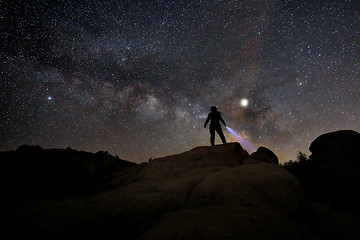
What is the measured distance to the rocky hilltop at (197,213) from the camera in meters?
3.06

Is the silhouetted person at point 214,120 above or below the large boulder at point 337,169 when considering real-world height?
above

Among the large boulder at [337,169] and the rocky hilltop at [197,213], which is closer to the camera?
the rocky hilltop at [197,213]

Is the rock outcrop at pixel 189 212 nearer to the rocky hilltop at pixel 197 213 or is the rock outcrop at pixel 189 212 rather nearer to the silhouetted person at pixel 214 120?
the rocky hilltop at pixel 197 213

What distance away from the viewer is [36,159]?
416 inches

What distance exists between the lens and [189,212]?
4191 mm

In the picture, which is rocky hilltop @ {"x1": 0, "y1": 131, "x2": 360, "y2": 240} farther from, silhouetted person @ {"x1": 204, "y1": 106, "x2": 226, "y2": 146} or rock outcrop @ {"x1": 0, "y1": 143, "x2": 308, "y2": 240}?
silhouetted person @ {"x1": 204, "y1": 106, "x2": 226, "y2": 146}

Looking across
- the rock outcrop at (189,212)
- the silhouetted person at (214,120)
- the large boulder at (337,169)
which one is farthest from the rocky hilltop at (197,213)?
the silhouetted person at (214,120)

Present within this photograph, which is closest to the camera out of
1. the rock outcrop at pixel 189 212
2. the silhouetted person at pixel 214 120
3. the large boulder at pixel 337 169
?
the rock outcrop at pixel 189 212

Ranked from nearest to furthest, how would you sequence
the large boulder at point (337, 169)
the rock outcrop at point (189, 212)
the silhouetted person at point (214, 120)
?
the rock outcrop at point (189, 212), the large boulder at point (337, 169), the silhouetted person at point (214, 120)

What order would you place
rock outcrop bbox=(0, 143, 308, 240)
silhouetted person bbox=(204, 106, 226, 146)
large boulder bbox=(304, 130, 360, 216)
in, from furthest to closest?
silhouetted person bbox=(204, 106, 226, 146)
large boulder bbox=(304, 130, 360, 216)
rock outcrop bbox=(0, 143, 308, 240)

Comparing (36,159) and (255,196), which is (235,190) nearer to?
(255,196)

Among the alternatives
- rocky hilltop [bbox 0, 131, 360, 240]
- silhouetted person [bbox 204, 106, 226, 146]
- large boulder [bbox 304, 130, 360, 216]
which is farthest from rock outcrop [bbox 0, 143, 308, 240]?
large boulder [bbox 304, 130, 360, 216]

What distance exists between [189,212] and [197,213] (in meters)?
0.28

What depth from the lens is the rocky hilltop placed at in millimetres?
3057
